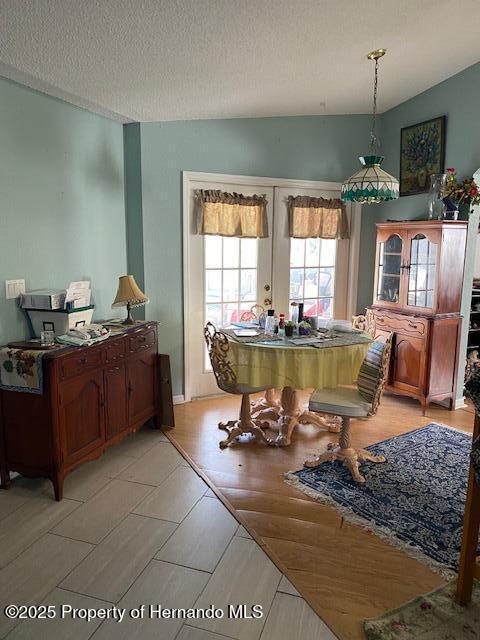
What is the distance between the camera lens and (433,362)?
13.4 feet

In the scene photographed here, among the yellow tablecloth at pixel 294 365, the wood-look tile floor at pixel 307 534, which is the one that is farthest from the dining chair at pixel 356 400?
the wood-look tile floor at pixel 307 534

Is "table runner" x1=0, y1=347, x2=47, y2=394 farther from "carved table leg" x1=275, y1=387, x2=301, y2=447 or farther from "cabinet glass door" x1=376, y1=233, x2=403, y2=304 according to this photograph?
"cabinet glass door" x1=376, y1=233, x2=403, y2=304

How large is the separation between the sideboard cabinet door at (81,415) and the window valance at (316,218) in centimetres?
255

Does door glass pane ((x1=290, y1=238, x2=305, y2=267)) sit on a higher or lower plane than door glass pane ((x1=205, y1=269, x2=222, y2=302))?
higher

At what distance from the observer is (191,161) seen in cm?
415

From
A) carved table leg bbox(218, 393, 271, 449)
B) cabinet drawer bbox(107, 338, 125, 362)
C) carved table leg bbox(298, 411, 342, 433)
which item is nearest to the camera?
cabinet drawer bbox(107, 338, 125, 362)

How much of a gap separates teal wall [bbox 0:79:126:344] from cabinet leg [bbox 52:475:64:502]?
893mm

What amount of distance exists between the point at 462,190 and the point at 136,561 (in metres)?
3.62

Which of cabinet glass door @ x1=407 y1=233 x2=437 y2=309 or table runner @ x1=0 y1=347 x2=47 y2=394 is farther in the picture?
cabinet glass door @ x1=407 y1=233 x2=437 y2=309

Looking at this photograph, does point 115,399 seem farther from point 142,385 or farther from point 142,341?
point 142,341

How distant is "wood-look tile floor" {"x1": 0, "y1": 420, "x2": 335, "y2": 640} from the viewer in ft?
6.21

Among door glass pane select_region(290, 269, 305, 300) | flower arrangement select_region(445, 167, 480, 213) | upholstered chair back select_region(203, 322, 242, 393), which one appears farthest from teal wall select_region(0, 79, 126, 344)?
flower arrangement select_region(445, 167, 480, 213)

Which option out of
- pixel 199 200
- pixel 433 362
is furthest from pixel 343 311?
pixel 199 200

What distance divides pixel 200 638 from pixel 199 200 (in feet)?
10.9
